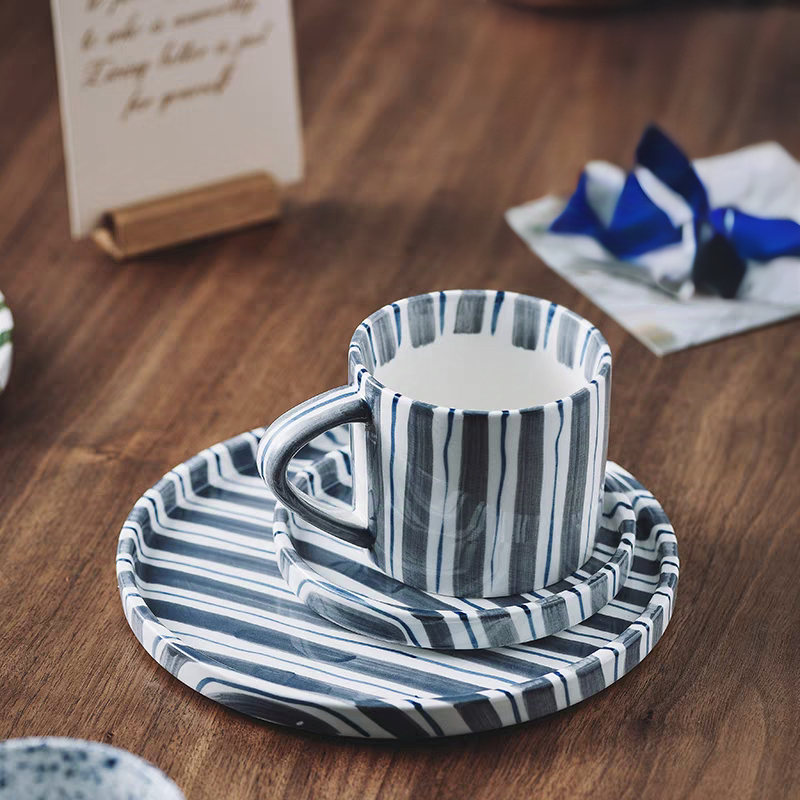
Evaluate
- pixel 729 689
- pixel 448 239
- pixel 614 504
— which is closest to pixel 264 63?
pixel 448 239

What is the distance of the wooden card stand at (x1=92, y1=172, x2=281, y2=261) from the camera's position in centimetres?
83

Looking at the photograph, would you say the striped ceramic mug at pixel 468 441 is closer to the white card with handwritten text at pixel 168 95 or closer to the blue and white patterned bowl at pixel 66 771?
the blue and white patterned bowl at pixel 66 771

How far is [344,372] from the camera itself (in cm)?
73

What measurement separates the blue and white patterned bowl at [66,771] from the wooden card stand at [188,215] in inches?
20.0

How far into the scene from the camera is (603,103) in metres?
1.06

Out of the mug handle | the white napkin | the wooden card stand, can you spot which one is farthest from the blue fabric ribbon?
the mug handle

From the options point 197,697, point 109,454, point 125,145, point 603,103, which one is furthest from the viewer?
point 603,103

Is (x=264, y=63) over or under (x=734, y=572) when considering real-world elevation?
over

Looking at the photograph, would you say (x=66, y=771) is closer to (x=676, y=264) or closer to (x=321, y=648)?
(x=321, y=648)

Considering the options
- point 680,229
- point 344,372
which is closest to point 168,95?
point 344,372

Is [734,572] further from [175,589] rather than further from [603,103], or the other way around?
[603,103]

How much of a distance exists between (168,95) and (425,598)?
47 cm

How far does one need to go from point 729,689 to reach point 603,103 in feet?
2.23

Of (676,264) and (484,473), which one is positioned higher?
(484,473)
